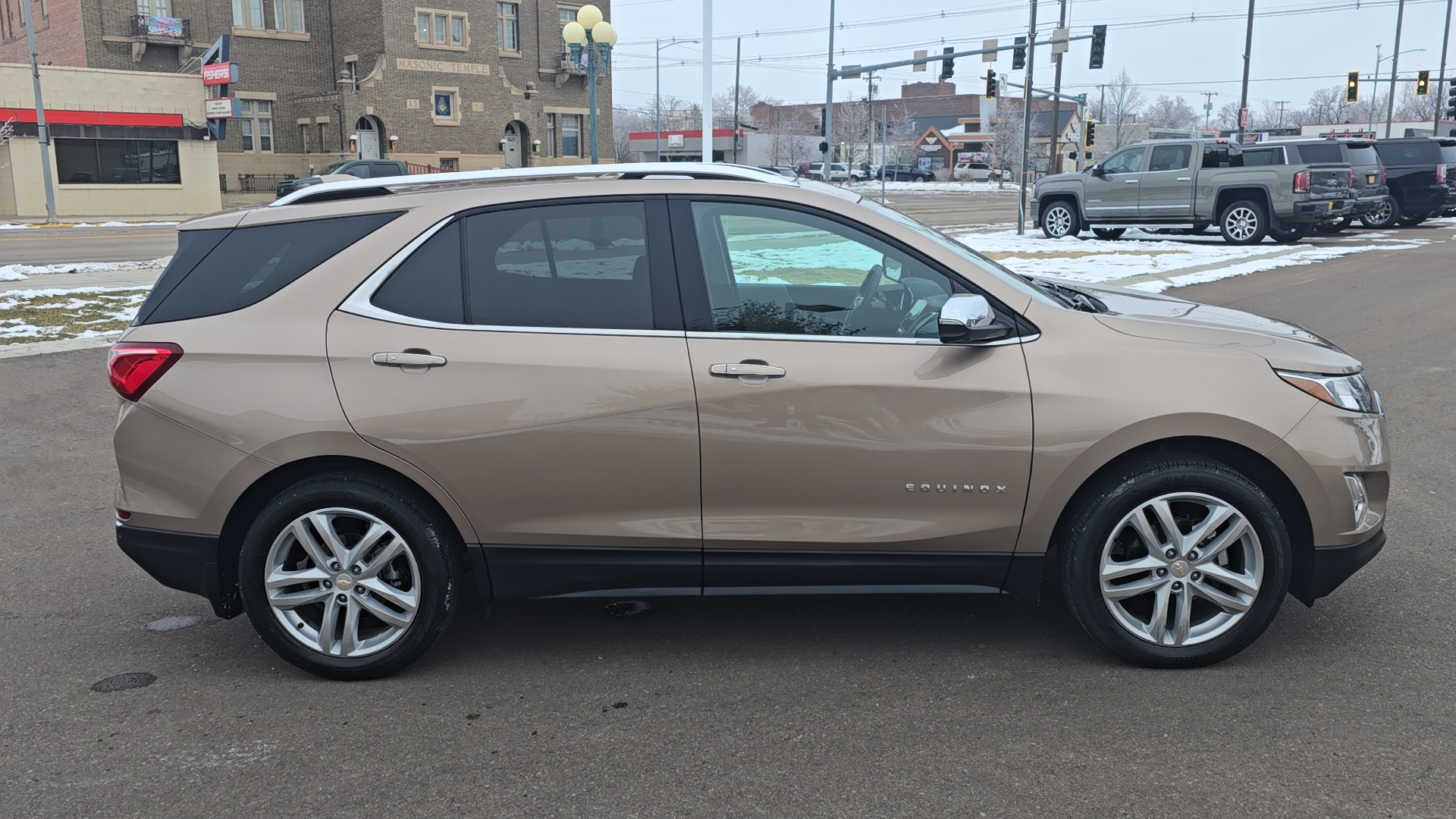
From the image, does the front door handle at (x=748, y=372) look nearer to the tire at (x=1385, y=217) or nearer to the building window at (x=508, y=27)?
the tire at (x=1385, y=217)

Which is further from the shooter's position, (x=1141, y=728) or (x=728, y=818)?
(x=1141, y=728)

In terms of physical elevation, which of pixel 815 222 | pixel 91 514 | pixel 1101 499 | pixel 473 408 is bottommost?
pixel 91 514

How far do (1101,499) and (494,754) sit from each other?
2.10m

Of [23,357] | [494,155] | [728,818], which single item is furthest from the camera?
[494,155]

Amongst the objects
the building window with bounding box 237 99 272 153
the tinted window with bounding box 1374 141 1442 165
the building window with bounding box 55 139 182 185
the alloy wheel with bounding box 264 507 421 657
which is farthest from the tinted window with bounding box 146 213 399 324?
the building window with bounding box 237 99 272 153

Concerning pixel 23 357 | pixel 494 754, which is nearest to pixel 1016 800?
pixel 494 754

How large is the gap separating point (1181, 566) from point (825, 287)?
153cm

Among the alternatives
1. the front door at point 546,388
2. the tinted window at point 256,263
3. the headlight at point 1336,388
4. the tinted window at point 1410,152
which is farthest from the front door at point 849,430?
the tinted window at point 1410,152

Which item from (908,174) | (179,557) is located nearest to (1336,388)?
(179,557)

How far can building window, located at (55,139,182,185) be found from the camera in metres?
41.7

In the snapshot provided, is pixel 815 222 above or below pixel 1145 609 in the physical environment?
above

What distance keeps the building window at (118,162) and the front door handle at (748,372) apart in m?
44.8

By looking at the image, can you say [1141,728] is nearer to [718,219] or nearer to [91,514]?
[718,219]

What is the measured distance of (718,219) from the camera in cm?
420
